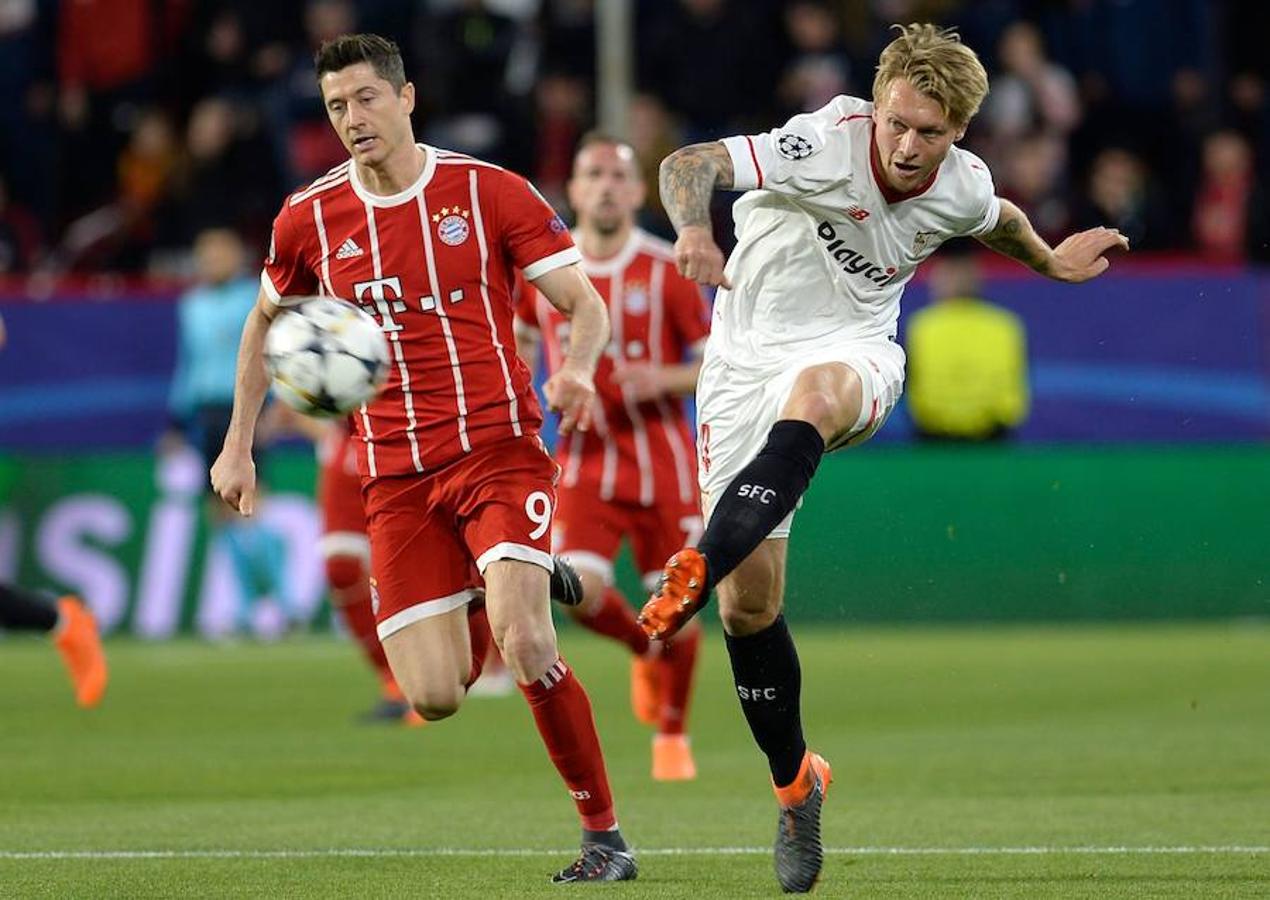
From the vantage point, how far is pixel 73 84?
1934 centimetres

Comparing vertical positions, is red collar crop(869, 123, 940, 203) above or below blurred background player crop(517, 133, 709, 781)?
above

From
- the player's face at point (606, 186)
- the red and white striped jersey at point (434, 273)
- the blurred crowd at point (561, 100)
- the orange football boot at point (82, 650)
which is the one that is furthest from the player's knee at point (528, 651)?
the blurred crowd at point (561, 100)

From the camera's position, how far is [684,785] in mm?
9844

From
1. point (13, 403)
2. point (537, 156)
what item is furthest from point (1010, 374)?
point (13, 403)

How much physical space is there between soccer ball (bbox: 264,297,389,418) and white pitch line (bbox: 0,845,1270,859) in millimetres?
1486

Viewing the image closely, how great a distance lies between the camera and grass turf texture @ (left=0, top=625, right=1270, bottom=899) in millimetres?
7195

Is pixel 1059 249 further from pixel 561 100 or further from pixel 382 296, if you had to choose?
pixel 561 100

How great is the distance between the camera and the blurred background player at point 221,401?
16.6 meters

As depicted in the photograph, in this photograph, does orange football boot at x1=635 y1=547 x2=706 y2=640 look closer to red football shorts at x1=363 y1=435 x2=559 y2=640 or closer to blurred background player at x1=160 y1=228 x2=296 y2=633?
red football shorts at x1=363 y1=435 x2=559 y2=640

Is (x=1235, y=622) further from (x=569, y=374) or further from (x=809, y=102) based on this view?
(x=569, y=374)

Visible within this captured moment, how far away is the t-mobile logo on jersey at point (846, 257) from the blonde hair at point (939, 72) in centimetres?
42

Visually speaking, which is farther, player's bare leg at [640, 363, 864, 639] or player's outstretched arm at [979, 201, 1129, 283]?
player's outstretched arm at [979, 201, 1129, 283]

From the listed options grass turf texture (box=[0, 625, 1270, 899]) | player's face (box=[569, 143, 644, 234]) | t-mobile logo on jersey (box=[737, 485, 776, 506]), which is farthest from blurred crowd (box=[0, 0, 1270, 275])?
t-mobile logo on jersey (box=[737, 485, 776, 506])

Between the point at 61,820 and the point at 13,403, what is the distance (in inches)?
379
